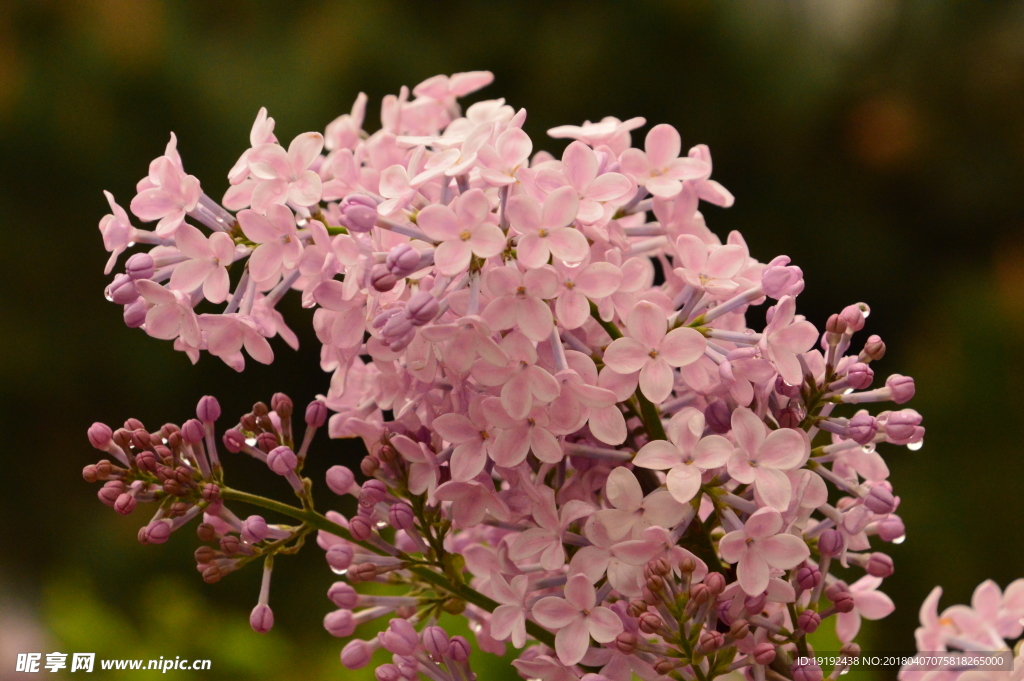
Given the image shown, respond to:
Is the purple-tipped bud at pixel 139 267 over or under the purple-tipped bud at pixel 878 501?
over

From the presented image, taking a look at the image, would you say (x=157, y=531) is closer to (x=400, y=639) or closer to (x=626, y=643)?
(x=400, y=639)

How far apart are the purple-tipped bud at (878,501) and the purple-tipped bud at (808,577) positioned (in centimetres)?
5

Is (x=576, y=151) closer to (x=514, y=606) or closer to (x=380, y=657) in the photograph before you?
(x=514, y=606)

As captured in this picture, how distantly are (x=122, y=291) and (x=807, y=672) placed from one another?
48 centimetres

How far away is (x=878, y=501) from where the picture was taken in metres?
0.58

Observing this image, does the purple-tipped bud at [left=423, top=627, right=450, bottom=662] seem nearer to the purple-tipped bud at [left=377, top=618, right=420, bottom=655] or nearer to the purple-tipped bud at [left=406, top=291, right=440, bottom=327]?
the purple-tipped bud at [left=377, top=618, right=420, bottom=655]

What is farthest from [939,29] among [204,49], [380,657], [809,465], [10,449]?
[10,449]

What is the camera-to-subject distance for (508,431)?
0.54m

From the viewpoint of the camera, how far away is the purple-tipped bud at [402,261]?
50 cm

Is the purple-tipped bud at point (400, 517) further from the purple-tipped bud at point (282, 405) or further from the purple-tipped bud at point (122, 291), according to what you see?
the purple-tipped bud at point (122, 291)

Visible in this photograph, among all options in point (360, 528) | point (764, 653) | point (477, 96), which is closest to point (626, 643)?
point (764, 653)

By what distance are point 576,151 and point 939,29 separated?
3.11 meters

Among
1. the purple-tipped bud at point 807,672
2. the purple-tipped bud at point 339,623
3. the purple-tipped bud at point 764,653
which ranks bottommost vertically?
the purple-tipped bud at point 807,672

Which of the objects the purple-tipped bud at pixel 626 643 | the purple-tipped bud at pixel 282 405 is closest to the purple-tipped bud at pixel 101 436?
the purple-tipped bud at pixel 282 405
